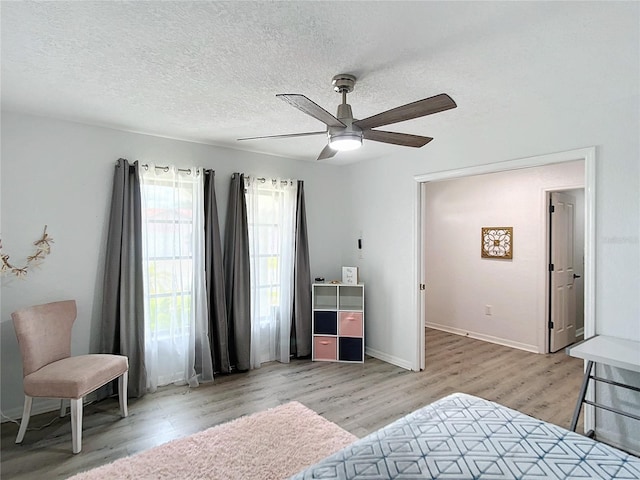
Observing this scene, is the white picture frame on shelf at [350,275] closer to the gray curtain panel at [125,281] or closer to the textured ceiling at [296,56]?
the textured ceiling at [296,56]

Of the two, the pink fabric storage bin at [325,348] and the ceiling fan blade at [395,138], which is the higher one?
the ceiling fan blade at [395,138]

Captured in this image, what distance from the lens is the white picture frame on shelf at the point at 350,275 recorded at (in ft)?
15.0

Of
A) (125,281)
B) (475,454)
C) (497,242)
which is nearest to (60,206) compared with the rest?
(125,281)

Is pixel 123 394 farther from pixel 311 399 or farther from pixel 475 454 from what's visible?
pixel 475 454

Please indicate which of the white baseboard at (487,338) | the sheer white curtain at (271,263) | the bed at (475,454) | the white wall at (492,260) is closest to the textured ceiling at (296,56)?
the sheer white curtain at (271,263)

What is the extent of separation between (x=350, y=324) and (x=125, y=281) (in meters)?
2.55

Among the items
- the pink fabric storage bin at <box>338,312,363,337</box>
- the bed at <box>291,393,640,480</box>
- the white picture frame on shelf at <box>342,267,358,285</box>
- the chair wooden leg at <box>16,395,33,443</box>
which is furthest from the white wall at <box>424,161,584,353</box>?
the chair wooden leg at <box>16,395,33,443</box>

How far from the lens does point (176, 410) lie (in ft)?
10.1

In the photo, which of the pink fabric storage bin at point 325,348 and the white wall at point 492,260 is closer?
the pink fabric storage bin at point 325,348

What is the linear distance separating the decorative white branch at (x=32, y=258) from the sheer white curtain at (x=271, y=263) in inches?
74.8

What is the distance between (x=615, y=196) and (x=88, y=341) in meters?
4.58

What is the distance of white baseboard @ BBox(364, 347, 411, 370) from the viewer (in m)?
4.14

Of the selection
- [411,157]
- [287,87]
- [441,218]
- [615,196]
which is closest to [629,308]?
[615,196]

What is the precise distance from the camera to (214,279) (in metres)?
3.79
